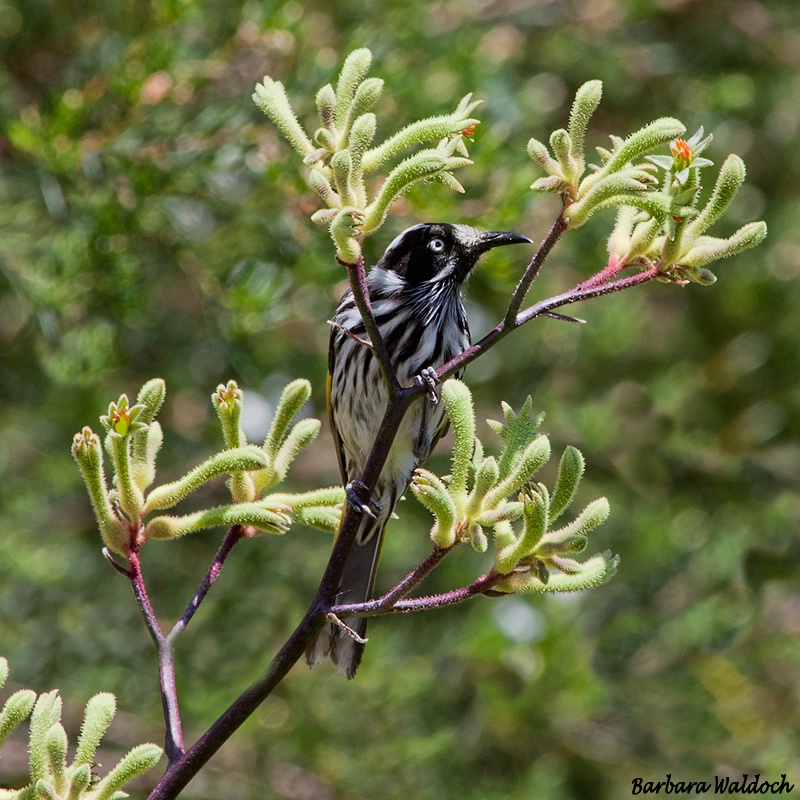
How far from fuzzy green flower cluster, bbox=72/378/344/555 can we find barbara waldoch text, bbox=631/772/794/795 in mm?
3091

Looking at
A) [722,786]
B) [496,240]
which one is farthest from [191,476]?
[722,786]

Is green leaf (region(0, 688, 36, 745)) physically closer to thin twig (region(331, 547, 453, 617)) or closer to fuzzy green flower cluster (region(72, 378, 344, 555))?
fuzzy green flower cluster (region(72, 378, 344, 555))

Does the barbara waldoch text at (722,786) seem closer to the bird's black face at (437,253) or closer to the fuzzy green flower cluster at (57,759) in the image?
the bird's black face at (437,253)

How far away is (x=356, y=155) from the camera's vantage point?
1.57m

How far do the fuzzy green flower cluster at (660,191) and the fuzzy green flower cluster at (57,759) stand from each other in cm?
101

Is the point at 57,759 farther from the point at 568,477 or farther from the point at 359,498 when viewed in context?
the point at 568,477

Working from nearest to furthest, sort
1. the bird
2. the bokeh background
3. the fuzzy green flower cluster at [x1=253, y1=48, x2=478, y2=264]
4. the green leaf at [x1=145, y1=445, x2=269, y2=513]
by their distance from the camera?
the fuzzy green flower cluster at [x1=253, y1=48, x2=478, y2=264], the green leaf at [x1=145, y1=445, x2=269, y2=513], the bird, the bokeh background

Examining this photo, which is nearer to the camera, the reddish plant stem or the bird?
the reddish plant stem

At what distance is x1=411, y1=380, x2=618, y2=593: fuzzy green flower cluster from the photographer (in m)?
1.57

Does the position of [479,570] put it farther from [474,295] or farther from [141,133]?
[141,133]

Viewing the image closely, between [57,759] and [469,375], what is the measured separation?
3918mm

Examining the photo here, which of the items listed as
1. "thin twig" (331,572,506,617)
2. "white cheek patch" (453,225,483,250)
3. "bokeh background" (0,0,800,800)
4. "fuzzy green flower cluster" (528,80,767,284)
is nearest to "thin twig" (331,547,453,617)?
"thin twig" (331,572,506,617)

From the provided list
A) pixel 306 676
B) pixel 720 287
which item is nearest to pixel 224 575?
pixel 306 676

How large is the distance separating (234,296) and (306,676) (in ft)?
5.98
